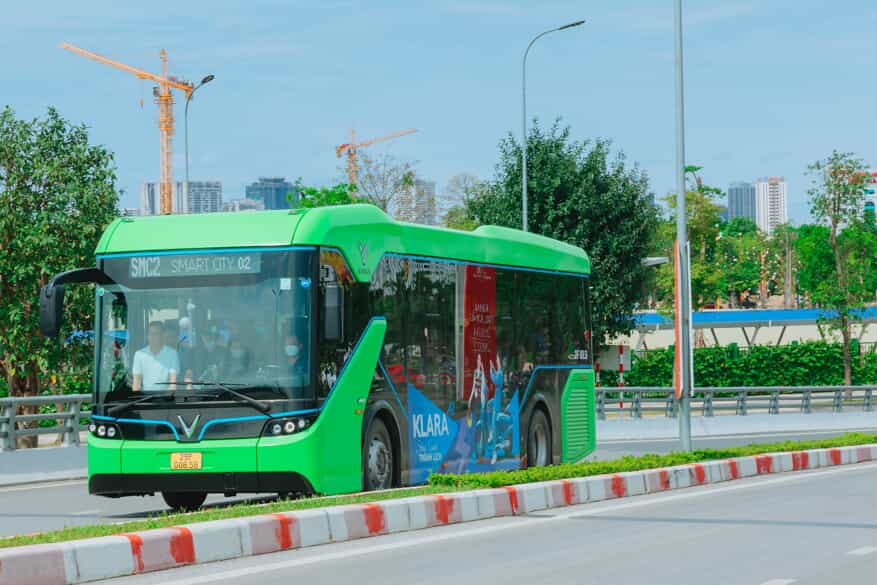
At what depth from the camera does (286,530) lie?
34.9 ft

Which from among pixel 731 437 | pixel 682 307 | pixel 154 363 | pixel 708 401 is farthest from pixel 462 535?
pixel 708 401

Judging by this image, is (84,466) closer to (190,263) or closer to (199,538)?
(190,263)

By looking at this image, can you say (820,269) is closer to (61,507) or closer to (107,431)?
(61,507)

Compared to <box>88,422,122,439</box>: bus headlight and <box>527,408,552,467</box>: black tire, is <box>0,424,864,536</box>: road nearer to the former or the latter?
<box>88,422,122,439</box>: bus headlight

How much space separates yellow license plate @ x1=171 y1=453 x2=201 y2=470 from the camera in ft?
45.5

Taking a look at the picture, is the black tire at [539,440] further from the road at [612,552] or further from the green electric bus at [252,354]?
the road at [612,552]

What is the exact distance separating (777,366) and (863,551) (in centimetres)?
6059

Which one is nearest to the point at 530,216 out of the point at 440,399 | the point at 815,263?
the point at 815,263

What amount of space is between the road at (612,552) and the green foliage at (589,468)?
66cm

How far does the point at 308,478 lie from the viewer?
45.1 ft

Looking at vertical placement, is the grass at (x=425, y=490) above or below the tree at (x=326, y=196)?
below

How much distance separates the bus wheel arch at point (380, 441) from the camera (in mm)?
15016

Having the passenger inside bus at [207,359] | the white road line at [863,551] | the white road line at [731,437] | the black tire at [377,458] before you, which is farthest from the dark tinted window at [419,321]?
the white road line at [731,437]

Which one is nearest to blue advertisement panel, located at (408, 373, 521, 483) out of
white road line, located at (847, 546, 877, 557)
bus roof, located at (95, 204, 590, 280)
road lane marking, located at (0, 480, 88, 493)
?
bus roof, located at (95, 204, 590, 280)
